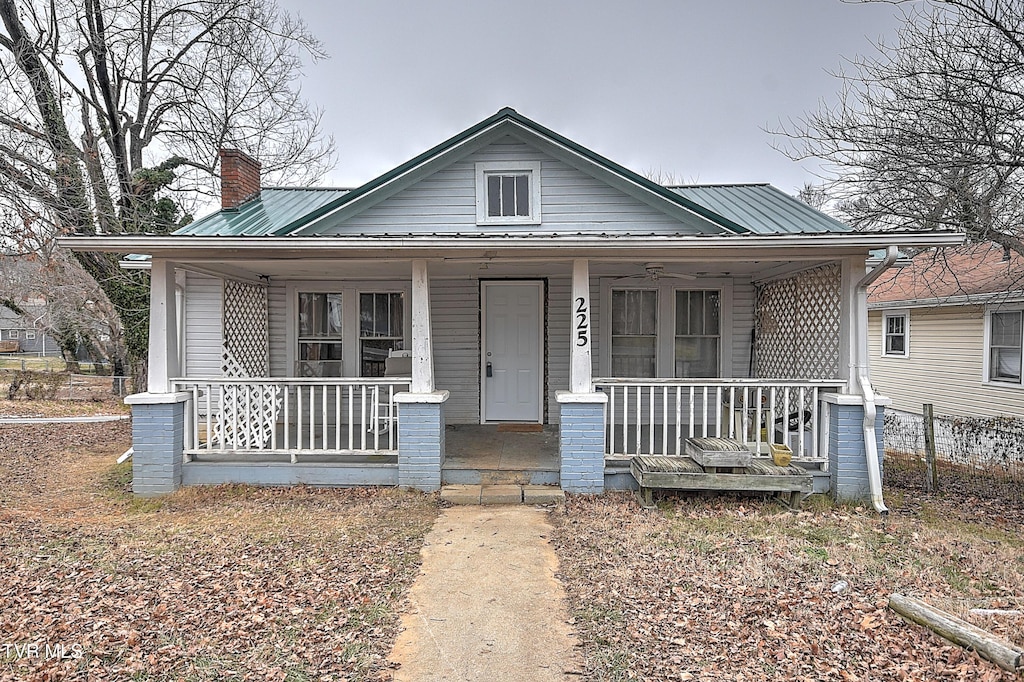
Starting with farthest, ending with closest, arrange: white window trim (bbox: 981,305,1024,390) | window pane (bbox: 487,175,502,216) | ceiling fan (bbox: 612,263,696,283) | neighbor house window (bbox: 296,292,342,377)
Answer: white window trim (bbox: 981,305,1024,390) < neighbor house window (bbox: 296,292,342,377) < window pane (bbox: 487,175,502,216) < ceiling fan (bbox: 612,263,696,283)

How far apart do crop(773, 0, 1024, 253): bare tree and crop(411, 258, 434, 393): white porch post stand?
263 inches

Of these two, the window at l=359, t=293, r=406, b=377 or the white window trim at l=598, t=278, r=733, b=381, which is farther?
the window at l=359, t=293, r=406, b=377

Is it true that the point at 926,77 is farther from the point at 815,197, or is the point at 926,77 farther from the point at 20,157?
the point at 20,157

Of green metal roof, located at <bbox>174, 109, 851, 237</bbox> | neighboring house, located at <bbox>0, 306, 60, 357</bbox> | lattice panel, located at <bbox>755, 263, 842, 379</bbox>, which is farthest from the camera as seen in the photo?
neighboring house, located at <bbox>0, 306, 60, 357</bbox>

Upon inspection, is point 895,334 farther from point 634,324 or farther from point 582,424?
point 582,424

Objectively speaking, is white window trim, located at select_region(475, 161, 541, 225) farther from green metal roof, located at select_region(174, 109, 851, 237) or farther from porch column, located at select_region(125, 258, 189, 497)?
porch column, located at select_region(125, 258, 189, 497)

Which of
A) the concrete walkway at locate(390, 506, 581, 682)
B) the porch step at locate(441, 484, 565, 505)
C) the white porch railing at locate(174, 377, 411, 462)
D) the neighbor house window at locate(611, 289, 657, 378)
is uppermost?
the neighbor house window at locate(611, 289, 657, 378)

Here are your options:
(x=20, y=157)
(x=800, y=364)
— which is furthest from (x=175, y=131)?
(x=800, y=364)

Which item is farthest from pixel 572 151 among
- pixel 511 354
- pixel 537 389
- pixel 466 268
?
pixel 537 389

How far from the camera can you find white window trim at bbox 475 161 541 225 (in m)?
8.15

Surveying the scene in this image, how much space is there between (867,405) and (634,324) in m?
3.66

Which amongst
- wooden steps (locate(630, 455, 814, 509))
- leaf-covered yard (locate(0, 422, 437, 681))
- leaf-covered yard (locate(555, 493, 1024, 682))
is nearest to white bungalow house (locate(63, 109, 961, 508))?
wooden steps (locate(630, 455, 814, 509))

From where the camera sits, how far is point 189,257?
6484 mm

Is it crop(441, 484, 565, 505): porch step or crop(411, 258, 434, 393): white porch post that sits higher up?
crop(411, 258, 434, 393): white porch post
